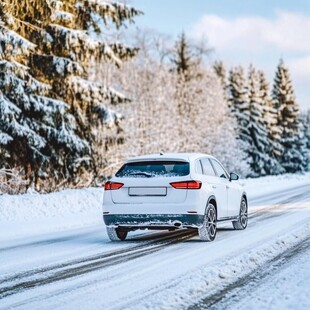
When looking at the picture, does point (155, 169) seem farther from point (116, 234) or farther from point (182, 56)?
point (182, 56)

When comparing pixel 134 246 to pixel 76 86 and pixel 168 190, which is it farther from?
pixel 76 86

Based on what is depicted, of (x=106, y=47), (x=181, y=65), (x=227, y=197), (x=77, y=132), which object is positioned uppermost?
(x=181, y=65)

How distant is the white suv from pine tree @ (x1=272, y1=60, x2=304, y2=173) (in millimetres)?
52560

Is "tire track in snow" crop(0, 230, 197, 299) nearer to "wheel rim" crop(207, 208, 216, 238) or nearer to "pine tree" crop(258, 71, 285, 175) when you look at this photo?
"wheel rim" crop(207, 208, 216, 238)

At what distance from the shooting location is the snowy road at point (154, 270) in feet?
17.7

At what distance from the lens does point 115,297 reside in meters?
5.57

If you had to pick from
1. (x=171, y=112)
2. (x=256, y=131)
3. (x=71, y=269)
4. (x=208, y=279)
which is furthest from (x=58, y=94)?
(x=256, y=131)

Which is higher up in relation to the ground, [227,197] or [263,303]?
[227,197]

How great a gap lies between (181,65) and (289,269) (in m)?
49.6

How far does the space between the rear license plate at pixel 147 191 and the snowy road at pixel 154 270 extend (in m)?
0.91

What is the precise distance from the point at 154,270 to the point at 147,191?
113 inches

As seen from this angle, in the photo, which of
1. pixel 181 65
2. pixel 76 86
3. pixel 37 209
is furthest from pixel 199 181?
pixel 181 65

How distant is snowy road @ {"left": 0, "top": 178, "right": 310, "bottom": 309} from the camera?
540 cm

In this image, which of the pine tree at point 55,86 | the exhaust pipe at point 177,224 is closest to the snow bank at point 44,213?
the pine tree at point 55,86
